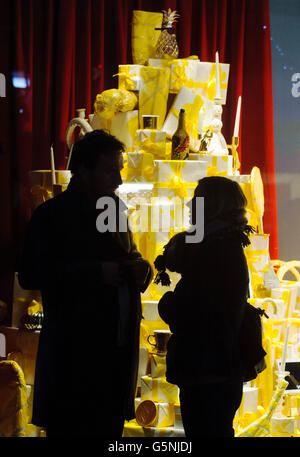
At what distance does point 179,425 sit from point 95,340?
0.85 m

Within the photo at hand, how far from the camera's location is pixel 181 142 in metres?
2.91

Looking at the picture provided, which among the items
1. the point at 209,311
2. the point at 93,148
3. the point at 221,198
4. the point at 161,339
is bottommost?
the point at 161,339

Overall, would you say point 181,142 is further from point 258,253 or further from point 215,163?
point 258,253

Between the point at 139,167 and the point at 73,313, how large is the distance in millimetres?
960

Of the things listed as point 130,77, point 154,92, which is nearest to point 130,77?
point 130,77

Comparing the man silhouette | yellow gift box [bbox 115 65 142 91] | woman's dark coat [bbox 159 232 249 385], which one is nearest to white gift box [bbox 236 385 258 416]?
woman's dark coat [bbox 159 232 249 385]

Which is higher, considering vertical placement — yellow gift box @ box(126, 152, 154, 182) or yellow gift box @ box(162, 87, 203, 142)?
yellow gift box @ box(162, 87, 203, 142)

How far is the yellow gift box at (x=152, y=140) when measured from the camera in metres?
2.87

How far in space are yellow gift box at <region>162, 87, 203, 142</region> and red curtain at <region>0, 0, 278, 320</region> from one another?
50cm

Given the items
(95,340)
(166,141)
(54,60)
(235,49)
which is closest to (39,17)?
(54,60)

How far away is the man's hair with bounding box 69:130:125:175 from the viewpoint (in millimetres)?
1997

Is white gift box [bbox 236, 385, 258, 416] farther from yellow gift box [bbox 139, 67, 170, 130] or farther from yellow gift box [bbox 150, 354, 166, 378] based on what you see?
yellow gift box [bbox 139, 67, 170, 130]

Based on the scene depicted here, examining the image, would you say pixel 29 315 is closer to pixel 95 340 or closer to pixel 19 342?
pixel 19 342

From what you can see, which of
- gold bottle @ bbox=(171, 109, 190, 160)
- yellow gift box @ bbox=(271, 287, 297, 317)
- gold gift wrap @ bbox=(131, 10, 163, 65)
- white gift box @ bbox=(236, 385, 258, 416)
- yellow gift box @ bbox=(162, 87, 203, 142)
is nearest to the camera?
white gift box @ bbox=(236, 385, 258, 416)
